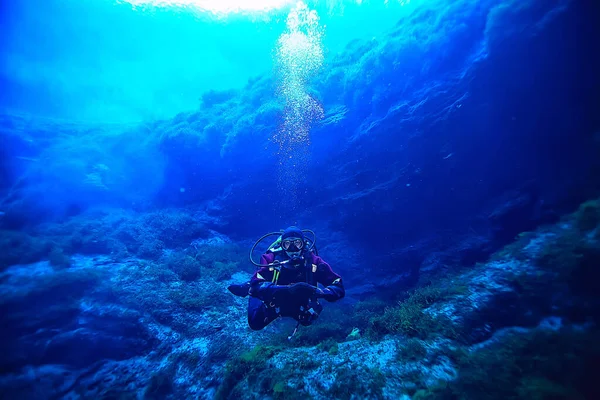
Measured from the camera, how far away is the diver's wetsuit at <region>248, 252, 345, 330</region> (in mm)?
4777

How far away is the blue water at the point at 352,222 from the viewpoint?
5.47 meters

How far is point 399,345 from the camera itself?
5.68m

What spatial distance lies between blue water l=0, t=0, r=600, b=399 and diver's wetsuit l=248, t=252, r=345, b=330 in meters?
1.52

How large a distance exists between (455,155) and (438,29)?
23.3 ft

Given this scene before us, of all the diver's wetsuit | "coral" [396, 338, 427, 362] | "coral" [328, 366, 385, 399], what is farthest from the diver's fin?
"coral" [396, 338, 427, 362]

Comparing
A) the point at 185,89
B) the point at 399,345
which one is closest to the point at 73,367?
the point at 399,345

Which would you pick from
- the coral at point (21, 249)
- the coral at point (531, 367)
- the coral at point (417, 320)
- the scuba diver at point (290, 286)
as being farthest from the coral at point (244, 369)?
the coral at point (21, 249)

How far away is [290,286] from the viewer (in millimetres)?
4508

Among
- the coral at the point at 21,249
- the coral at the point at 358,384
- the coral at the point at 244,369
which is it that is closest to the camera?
the coral at the point at 358,384

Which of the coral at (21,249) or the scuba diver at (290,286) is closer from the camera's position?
the scuba diver at (290,286)

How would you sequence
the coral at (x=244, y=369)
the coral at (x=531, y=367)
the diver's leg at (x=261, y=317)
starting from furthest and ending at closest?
1. the coral at (x=244, y=369)
2. the diver's leg at (x=261, y=317)
3. the coral at (x=531, y=367)

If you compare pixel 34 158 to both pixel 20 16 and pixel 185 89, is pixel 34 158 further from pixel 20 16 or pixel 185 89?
pixel 185 89

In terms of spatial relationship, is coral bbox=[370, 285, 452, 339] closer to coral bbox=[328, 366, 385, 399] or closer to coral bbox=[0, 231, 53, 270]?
coral bbox=[328, 366, 385, 399]

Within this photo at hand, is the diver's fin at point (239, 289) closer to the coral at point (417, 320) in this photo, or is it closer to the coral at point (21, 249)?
the coral at point (417, 320)
